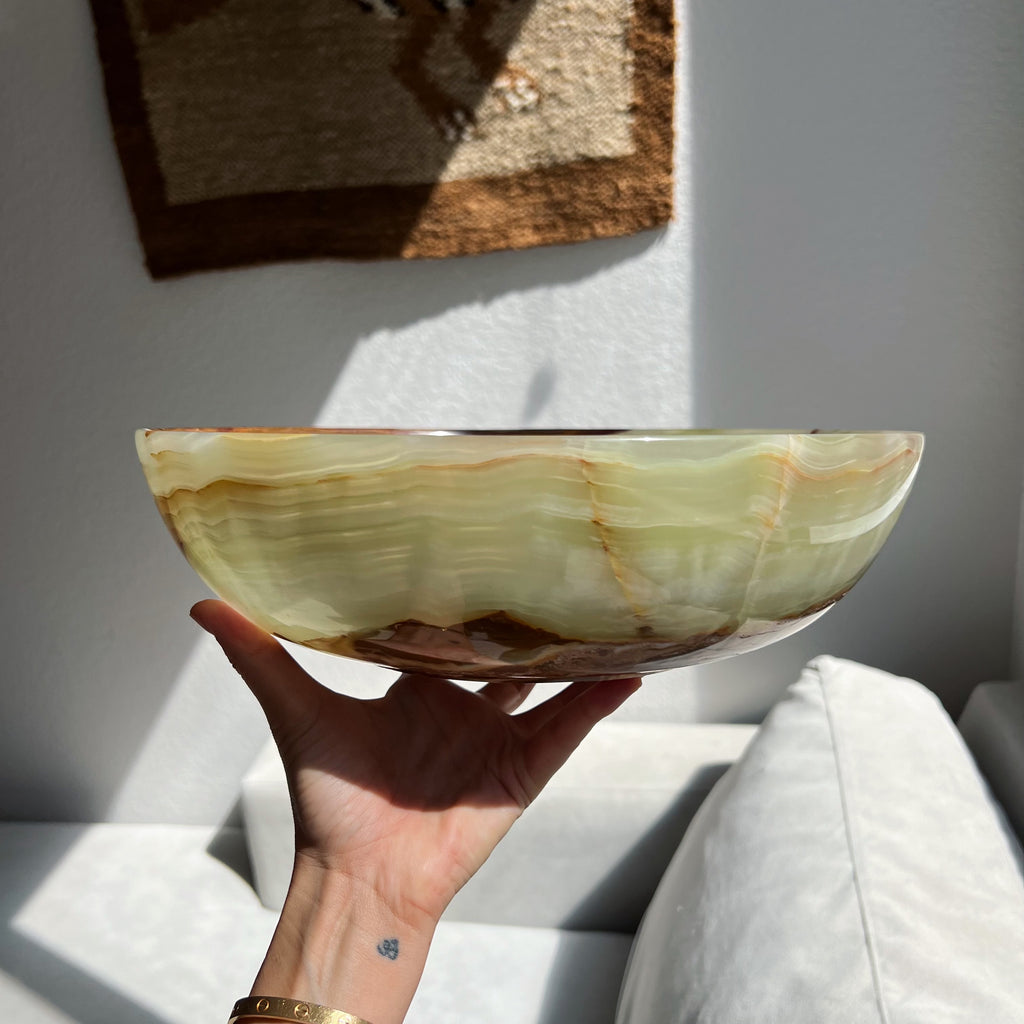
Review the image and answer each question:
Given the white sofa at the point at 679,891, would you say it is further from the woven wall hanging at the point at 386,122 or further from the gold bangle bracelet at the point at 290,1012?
the woven wall hanging at the point at 386,122

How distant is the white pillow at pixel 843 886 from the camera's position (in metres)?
0.53

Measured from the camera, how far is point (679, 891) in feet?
2.49

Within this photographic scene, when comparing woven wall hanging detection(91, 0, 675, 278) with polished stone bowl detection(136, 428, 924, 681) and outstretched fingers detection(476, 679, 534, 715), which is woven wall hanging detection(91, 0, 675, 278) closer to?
outstretched fingers detection(476, 679, 534, 715)

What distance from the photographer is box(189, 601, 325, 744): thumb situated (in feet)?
1.54

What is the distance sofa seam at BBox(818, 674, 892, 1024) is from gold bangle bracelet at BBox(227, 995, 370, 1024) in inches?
12.0

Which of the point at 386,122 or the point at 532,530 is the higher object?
the point at 386,122

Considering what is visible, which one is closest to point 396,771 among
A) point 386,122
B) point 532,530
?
point 532,530

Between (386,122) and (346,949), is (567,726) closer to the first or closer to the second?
(346,949)

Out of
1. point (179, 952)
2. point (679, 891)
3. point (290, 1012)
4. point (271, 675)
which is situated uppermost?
point (271, 675)

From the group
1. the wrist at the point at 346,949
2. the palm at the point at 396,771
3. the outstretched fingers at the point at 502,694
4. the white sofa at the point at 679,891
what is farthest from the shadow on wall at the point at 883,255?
the wrist at the point at 346,949

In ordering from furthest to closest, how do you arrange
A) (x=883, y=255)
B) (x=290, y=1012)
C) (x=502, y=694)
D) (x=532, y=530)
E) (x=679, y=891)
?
(x=883, y=255) → (x=679, y=891) → (x=502, y=694) → (x=290, y=1012) → (x=532, y=530)

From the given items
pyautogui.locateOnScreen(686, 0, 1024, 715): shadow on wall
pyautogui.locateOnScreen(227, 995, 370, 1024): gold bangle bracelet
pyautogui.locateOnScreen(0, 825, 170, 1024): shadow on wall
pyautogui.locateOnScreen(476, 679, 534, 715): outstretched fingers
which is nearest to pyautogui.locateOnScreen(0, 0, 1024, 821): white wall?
pyautogui.locateOnScreen(686, 0, 1024, 715): shadow on wall

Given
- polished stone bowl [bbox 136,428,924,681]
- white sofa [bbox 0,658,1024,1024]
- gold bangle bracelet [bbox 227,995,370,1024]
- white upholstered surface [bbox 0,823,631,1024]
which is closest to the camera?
polished stone bowl [bbox 136,428,924,681]

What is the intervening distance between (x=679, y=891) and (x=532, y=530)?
614 mm
